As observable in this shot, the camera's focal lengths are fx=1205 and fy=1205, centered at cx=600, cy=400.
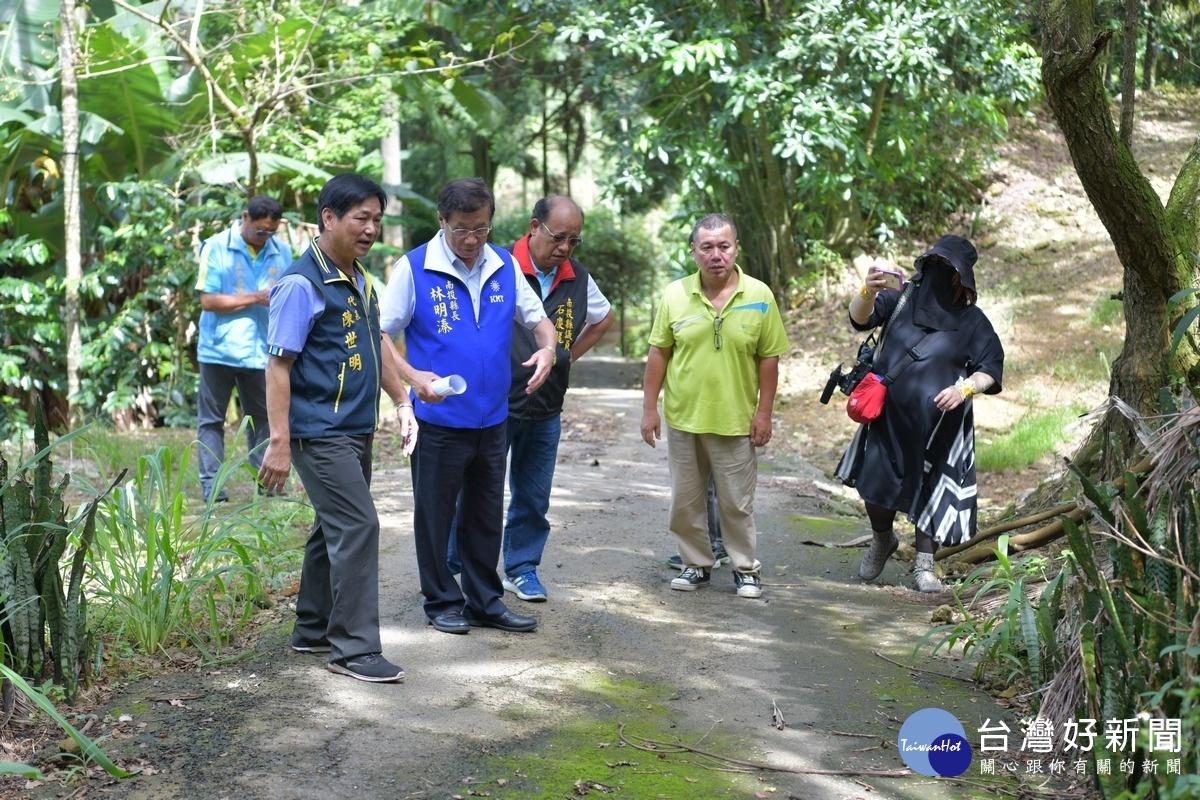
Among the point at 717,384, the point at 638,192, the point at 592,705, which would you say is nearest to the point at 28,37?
the point at 638,192

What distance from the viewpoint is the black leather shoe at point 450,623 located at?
17.2ft

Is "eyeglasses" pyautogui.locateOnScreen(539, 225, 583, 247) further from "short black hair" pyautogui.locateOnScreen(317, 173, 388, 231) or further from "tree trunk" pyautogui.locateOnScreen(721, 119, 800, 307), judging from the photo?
"tree trunk" pyautogui.locateOnScreen(721, 119, 800, 307)

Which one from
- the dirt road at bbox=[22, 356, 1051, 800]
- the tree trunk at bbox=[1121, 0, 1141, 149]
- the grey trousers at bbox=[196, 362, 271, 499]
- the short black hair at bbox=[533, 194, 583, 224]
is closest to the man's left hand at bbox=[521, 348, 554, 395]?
the short black hair at bbox=[533, 194, 583, 224]

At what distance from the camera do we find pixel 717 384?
5914mm

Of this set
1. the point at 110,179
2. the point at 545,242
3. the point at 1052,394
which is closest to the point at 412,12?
the point at 110,179

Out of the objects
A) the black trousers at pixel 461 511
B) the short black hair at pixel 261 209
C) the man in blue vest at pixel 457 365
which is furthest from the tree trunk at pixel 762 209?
the black trousers at pixel 461 511

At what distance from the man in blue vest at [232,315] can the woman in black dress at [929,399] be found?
3866 millimetres

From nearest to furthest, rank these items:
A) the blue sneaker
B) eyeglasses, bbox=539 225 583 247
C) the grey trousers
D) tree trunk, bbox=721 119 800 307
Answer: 1. eyeglasses, bbox=539 225 583 247
2. the blue sneaker
3. the grey trousers
4. tree trunk, bbox=721 119 800 307

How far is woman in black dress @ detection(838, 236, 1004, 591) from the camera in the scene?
607 cm

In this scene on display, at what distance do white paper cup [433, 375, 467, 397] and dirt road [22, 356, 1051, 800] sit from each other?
1.09 metres

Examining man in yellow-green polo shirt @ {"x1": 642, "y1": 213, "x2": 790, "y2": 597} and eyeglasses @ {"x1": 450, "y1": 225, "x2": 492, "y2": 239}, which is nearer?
eyeglasses @ {"x1": 450, "y1": 225, "x2": 492, "y2": 239}

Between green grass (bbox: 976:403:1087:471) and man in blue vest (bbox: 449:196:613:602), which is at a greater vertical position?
man in blue vest (bbox: 449:196:613:602)

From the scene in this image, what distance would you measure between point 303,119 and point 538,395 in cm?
956

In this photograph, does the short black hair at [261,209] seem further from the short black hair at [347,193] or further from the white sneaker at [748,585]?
the white sneaker at [748,585]
